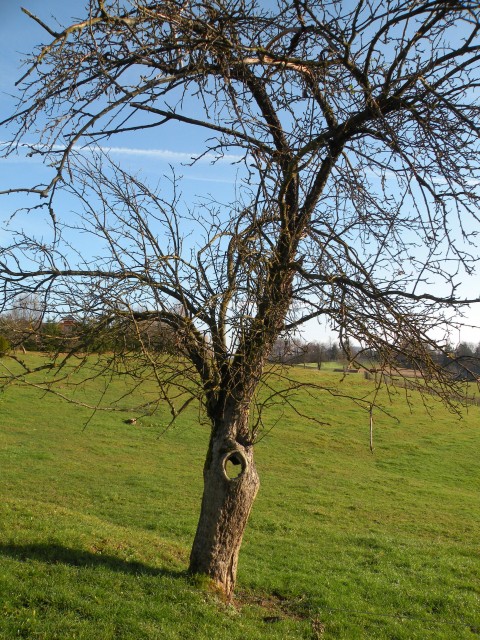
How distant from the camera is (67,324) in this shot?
19.2 ft

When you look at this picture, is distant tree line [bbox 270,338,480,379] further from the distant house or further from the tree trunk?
the distant house

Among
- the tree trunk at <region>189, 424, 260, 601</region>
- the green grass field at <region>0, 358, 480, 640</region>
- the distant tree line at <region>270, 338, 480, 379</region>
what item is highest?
the distant tree line at <region>270, 338, 480, 379</region>

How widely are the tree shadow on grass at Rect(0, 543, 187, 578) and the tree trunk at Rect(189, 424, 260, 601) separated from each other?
17.7 inches

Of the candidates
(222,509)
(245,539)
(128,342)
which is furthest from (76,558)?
(245,539)

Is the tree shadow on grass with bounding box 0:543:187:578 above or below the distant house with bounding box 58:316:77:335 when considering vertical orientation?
below

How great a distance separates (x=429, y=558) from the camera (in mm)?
11227

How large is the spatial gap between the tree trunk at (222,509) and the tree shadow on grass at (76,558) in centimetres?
45

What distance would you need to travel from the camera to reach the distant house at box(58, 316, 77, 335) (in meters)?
5.86

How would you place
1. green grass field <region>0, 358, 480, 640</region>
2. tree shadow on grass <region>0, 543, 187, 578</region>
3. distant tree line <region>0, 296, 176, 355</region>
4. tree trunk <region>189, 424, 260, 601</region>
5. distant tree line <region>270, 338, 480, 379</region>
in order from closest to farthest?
Result: distant tree line <region>270, 338, 480, 379</region>
distant tree line <region>0, 296, 176, 355</region>
green grass field <region>0, 358, 480, 640</region>
tree trunk <region>189, 424, 260, 601</region>
tree shadow on grass <region>0, 543, 187, 578</region>

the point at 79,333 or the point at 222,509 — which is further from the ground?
the point at 79,333

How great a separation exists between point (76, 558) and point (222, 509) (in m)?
2.02

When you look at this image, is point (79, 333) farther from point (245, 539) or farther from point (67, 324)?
point (245, 539)

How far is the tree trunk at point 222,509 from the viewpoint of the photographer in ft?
Answer: 22.0

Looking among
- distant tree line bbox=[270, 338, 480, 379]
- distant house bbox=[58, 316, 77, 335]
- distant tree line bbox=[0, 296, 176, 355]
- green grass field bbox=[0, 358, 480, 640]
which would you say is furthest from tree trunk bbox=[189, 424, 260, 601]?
distant house bbox=[58, 316, 77, 335]
